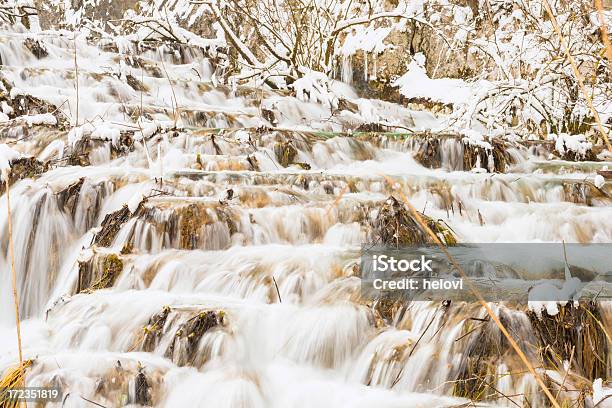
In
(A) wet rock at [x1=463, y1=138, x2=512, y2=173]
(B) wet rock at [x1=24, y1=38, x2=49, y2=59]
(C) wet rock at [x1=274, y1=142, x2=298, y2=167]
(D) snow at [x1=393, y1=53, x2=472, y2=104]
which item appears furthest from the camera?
(D) snow at [x1=393, y1=53, x2=472, y2=104]

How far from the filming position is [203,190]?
4.59m

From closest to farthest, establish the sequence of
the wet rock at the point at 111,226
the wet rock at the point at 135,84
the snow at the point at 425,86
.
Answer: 1. the wet rock at the point at 111,226
2. the wet rock at the point at 135,84
3. the snow at the point at 425,86

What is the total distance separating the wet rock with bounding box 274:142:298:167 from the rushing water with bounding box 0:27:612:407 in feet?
0.24

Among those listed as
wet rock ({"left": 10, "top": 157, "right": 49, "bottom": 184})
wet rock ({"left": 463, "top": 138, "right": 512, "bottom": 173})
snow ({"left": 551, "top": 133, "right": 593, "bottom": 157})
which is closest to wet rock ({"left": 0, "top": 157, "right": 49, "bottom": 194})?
wet rock ({"left": 10, "top": 157, "right": 49, "bottom": 184})

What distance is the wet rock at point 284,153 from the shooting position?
6.12 meters

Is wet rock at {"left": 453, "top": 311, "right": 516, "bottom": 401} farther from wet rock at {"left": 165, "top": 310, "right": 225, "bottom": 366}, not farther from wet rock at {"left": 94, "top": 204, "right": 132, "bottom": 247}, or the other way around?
wet rock at {"left": 94, "top": 204, "right": 132, "bottom": 247}

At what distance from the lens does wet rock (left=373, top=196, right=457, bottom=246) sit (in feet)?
12.1

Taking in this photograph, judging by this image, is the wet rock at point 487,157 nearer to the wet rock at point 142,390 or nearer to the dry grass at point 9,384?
the wet rock at point 142,390

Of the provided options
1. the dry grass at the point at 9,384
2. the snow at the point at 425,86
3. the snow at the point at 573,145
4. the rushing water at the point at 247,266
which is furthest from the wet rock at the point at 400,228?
the snow at the point at 425,86

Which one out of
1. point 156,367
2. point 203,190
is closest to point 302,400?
point 156,367
